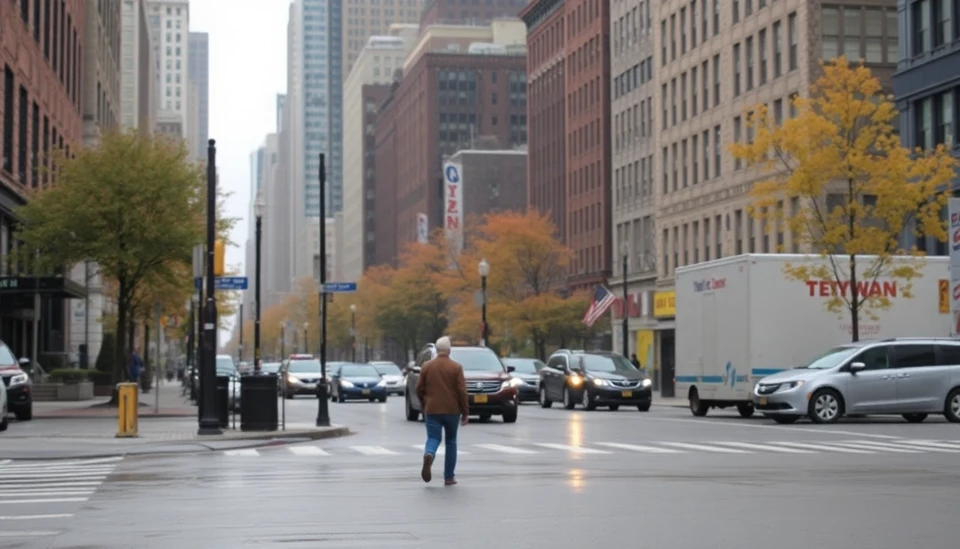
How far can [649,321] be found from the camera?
85.4 m

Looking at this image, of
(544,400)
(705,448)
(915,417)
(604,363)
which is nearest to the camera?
(705,448)

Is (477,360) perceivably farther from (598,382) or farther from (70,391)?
(70,391)

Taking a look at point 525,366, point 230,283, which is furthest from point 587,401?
point 230,283

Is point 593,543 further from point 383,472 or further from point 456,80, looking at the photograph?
point 456,80

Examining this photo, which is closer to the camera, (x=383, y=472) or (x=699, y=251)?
(x=383, y=472)

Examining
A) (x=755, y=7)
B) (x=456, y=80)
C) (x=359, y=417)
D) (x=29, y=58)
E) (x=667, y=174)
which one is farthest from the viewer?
(x=456, y=80)

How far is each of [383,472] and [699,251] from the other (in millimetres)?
59017

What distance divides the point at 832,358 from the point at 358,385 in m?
26.2

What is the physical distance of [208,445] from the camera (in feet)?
86.0

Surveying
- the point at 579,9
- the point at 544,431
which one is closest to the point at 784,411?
the point at 544,431

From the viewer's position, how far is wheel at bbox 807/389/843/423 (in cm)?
3266

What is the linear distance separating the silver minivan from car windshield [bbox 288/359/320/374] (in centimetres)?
3326

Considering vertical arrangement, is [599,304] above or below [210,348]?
above

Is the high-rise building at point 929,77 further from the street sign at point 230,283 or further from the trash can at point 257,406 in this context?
the trash can at point 257,406
